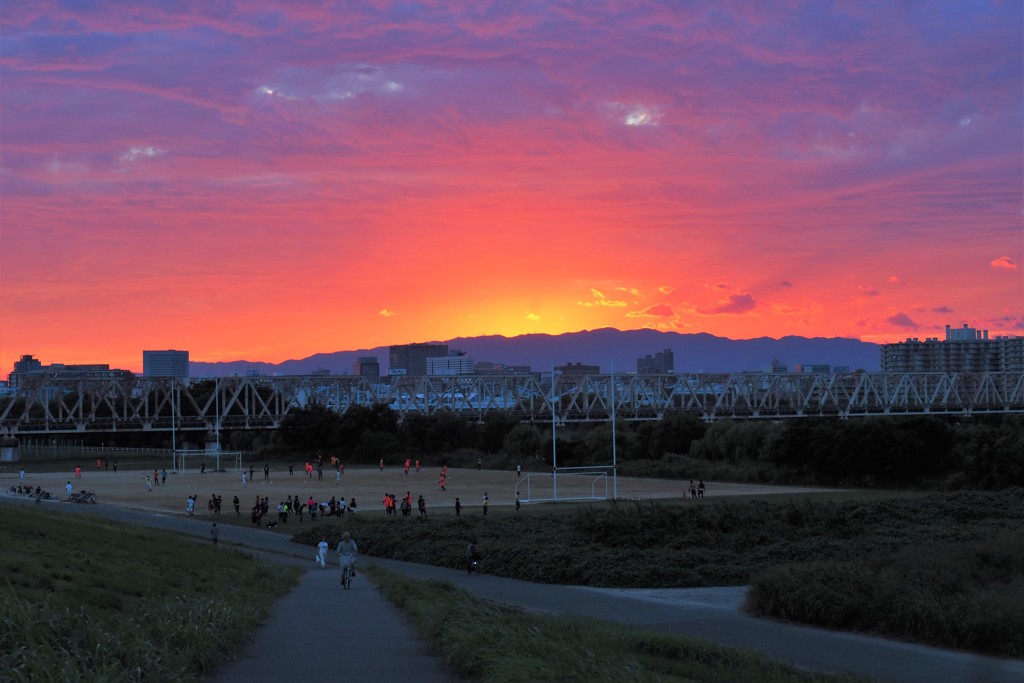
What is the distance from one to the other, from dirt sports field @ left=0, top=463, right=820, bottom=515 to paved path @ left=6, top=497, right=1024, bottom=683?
2079 cm

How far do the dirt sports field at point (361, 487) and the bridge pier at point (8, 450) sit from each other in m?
14.6

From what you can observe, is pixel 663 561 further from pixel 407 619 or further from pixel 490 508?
pixel 490 508

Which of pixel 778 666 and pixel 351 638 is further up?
pixel 351 638

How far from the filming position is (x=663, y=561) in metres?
29.8

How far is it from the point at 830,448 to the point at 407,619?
158ft

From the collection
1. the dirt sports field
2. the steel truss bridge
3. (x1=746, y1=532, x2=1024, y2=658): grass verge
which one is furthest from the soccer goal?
the steel truss bridge

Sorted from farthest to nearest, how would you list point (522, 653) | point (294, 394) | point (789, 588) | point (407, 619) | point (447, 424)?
point (294, 394), point (447, 424), point (789, 588), point (407, 619), point (522, 653)

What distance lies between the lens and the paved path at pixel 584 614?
11.7 m

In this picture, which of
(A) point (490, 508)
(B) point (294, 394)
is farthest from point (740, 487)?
(B) point (294, 394)

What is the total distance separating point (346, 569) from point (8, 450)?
280ft

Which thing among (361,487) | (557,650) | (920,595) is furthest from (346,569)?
(361,487)

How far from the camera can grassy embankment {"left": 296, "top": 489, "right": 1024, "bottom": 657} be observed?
21.1 meters

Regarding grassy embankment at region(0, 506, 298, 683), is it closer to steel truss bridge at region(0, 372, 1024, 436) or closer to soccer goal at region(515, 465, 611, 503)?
soccer goal at region(515, 465, 611, 503)

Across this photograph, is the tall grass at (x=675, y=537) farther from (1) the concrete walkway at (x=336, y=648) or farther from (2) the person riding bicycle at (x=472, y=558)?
(1) the concrete walkway at (x=336, y=648)
